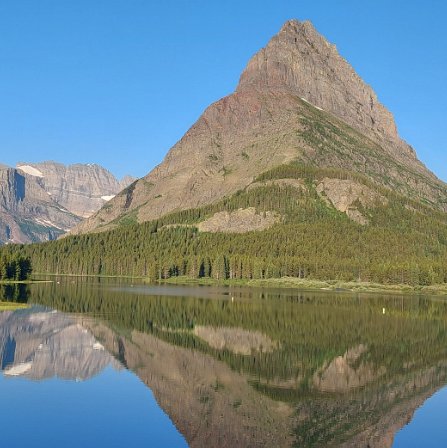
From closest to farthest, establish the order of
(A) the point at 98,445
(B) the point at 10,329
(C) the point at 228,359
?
(A) the point at 98,445 < (C) the point at 228,359 < (B) the point at 10,329

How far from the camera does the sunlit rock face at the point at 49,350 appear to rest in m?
65.9

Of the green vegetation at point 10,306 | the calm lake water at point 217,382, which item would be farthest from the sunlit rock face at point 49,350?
the green vegetation at point 10,306

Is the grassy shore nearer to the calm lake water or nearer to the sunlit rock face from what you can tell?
the calm lake water

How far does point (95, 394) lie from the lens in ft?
190

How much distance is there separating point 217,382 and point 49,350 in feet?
90.0

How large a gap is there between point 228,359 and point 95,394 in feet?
68.4

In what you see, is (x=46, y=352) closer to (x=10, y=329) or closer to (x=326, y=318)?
(x=10, y=329)

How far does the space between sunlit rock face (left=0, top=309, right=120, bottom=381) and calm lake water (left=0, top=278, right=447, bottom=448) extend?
0.55 ft

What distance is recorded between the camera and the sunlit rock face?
65.9 m

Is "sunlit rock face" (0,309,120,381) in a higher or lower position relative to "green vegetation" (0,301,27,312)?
lower

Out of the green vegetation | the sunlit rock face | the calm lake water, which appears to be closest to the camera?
the calm lake water

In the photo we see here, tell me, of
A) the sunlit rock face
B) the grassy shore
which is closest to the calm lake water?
the sunlit rock face

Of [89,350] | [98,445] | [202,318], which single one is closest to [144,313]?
[202,318]

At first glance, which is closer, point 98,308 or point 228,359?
point 228,359
